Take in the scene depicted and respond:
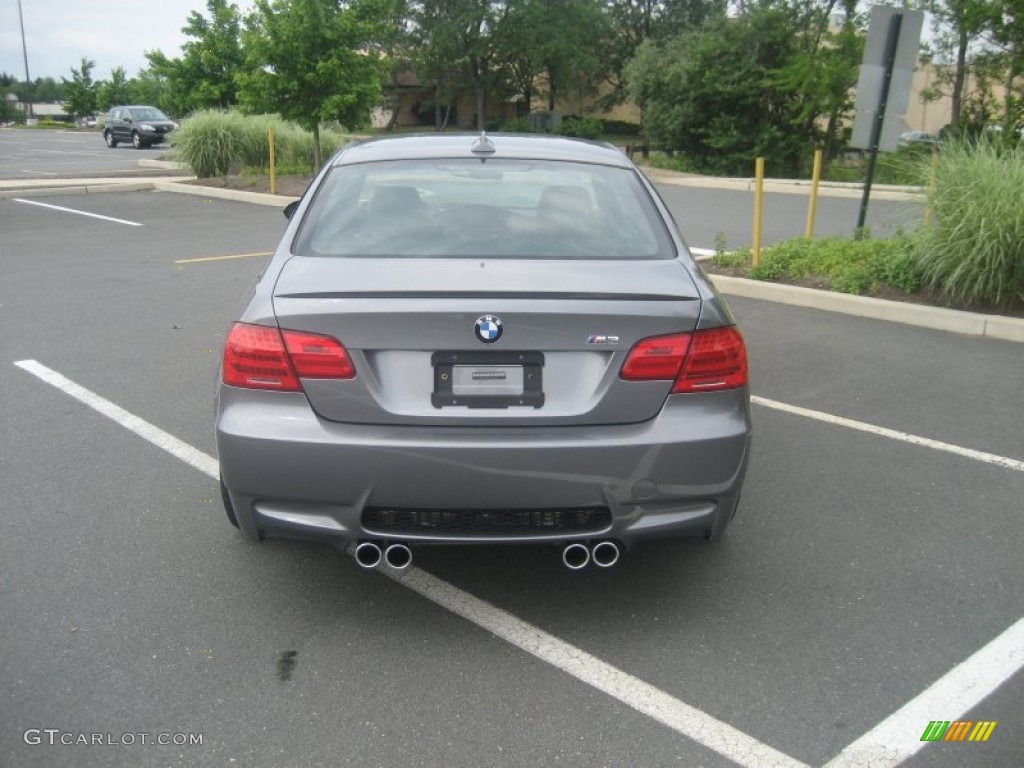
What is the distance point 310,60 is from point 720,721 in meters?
17.8

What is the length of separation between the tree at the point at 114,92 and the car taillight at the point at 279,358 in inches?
3025

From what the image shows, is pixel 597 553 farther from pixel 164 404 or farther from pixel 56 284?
pixel 56 284

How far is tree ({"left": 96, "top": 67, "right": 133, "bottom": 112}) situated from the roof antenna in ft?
249

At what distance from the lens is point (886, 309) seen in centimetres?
823

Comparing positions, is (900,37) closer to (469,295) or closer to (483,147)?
(483,147)

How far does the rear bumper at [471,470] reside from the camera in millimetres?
2924

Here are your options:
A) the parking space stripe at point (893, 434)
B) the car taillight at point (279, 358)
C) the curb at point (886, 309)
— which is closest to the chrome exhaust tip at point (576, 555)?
the car taillight at point (279, 358)

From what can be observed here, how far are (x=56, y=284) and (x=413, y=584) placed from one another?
7.47m

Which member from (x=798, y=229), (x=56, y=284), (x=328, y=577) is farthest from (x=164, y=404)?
(x=798, y=229)

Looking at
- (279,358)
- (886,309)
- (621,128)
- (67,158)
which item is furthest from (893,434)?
(621,128)

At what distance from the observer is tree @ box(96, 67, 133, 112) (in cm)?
7200

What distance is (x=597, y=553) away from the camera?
123 inches

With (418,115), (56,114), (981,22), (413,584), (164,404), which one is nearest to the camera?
(413,584)

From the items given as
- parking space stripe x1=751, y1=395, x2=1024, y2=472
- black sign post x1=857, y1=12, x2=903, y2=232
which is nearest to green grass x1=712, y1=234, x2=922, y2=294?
black sign post x1=857, y1=12, x2=903, y2=232
